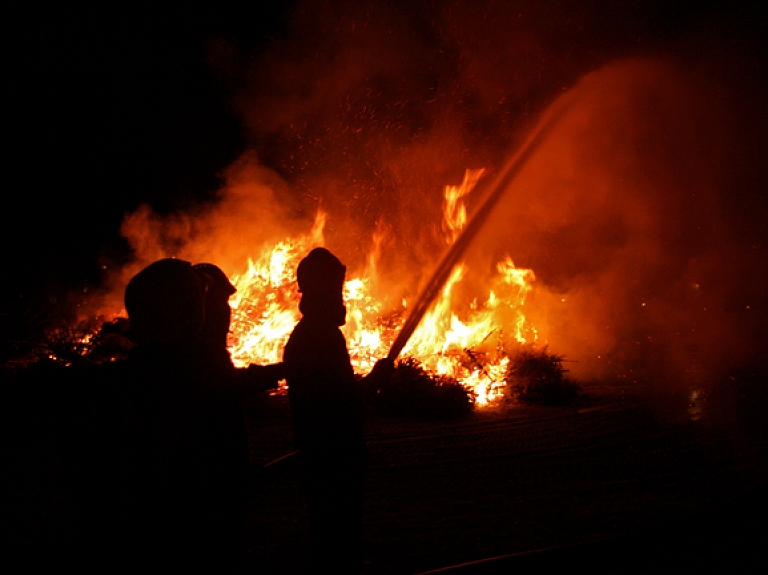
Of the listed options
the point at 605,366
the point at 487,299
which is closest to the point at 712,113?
the point at 605,366

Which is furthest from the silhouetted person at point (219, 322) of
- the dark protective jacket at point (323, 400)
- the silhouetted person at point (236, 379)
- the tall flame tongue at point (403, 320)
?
the tall flame tongue at point (403, 320)

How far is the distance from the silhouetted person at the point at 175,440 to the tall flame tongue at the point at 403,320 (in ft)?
26.4

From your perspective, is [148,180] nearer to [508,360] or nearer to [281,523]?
[508,360]

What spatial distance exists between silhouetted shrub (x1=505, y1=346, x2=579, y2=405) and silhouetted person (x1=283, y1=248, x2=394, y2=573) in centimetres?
700

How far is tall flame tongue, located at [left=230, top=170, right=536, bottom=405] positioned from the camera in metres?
10.4

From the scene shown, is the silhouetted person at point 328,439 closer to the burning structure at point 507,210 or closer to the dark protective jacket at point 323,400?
the dark protective jacket at point 323,400

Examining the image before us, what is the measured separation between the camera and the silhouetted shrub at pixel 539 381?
376 inches

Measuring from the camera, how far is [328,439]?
3.09 m

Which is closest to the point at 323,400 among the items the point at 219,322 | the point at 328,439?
the point at 328,439

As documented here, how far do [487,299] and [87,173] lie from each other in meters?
11.7

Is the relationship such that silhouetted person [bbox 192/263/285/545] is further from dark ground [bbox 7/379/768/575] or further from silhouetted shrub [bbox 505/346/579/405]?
silhouetted shrub [bbox 505/346/579/405]

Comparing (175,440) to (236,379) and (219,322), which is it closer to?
(236,379)

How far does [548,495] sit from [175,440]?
4.23m

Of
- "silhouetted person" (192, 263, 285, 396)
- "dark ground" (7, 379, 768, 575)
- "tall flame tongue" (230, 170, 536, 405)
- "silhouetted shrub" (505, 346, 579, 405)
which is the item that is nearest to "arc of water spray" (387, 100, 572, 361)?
"silhouetted person" (192, 263, 285, 396)
